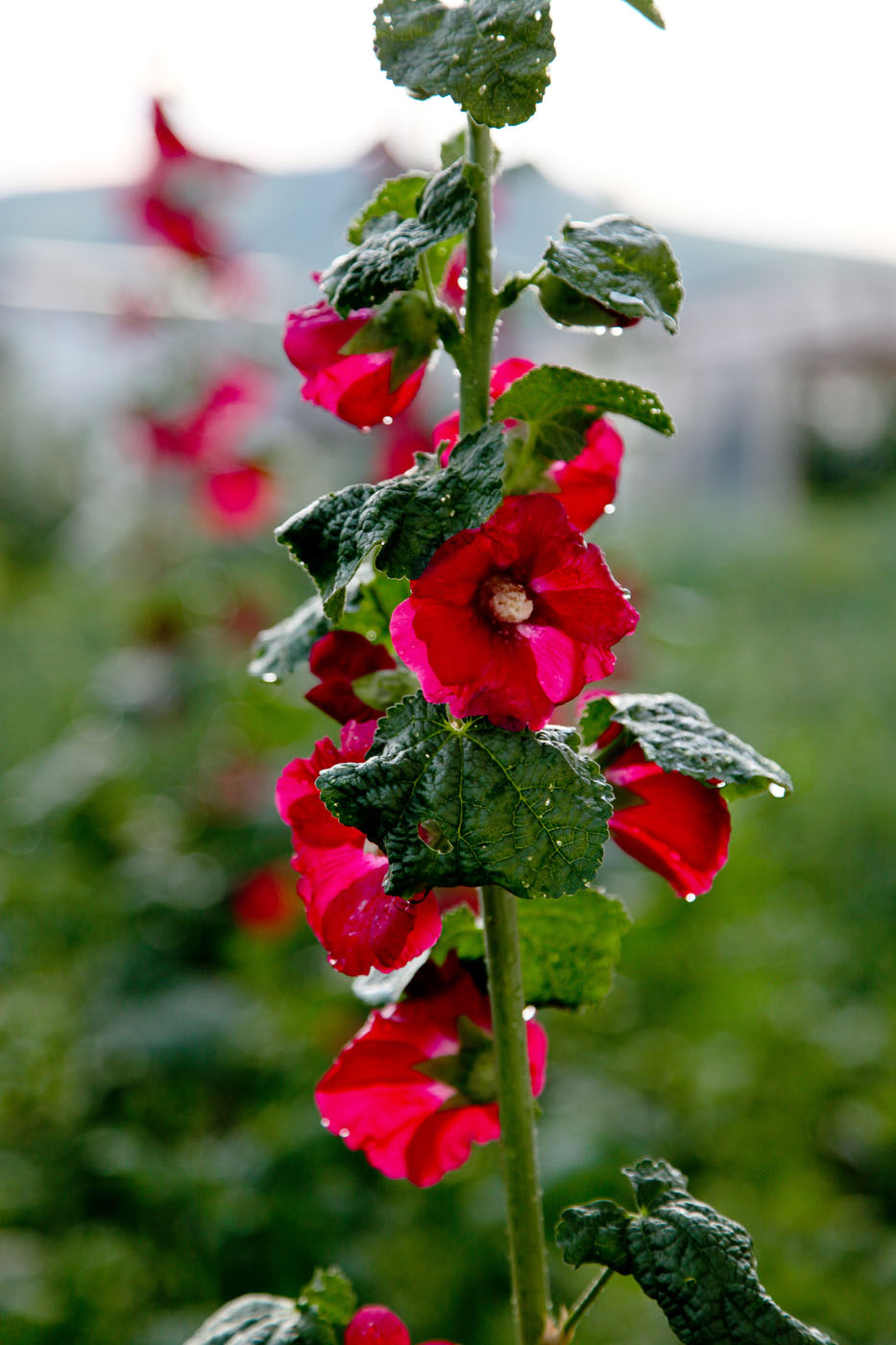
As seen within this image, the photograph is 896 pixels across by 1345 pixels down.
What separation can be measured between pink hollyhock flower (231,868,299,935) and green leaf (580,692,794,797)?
52.8 inches

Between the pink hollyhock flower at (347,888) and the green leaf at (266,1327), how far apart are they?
23cm

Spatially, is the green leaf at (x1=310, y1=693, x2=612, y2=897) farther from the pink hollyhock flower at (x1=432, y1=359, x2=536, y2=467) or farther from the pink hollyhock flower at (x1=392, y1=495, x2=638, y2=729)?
the pink hollyhock flower at (x1=432, y1=359, x2=536, y2=467)

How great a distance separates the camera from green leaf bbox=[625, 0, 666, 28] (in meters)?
0.46

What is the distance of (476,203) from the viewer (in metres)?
0.46

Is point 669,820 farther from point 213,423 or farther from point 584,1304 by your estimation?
point 213,423

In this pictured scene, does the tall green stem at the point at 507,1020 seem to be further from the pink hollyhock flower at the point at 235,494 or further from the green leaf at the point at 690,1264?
the pink hollyhock flower at the point at 235,494

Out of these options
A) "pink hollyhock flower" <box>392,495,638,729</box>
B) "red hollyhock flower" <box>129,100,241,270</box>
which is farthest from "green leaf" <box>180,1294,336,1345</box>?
"red hollyhock flower" <box>129,100,241,270</box>

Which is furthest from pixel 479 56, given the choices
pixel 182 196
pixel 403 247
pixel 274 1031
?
pixel 182 196

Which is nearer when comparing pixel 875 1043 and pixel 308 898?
pixel 308 898

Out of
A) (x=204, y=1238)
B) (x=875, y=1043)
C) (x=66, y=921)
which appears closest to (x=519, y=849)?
(x=204, y=1238)

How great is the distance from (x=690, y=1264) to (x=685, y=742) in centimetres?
21

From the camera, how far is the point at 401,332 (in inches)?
20.2

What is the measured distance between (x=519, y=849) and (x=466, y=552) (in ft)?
0.38

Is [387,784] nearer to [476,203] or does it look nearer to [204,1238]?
[476,203]
